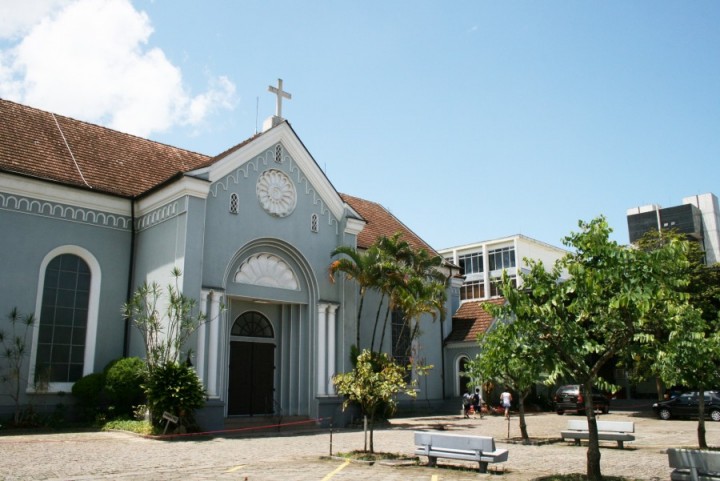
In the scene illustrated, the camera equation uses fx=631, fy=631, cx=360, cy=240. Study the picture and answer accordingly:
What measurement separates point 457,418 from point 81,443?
16.8 m

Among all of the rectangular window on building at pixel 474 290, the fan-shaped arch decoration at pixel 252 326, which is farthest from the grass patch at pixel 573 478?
the rectangular window on building at pixel 474 290

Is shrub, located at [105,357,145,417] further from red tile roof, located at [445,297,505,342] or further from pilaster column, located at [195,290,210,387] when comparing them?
red tile roof, located at [445,297,505,342]

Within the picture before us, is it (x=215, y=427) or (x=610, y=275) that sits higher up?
(x=610, y=275)

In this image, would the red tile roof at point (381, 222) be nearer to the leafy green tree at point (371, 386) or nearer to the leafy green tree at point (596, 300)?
the leafy green tree at point (371, 386)

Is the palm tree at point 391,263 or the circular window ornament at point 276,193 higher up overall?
the circular window ornament at point 276,193

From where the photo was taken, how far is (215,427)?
64.2 ft

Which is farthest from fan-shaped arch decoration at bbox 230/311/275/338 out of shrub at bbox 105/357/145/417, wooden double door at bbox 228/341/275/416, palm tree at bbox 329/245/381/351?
shrub at bbox 105/357/145/417

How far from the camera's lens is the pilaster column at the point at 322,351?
75.4 feet

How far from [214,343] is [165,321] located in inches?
67.3

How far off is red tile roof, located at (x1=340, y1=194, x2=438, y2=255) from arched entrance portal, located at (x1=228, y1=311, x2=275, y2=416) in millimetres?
9027

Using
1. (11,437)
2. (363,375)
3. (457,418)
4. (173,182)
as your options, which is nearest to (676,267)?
(363,375)

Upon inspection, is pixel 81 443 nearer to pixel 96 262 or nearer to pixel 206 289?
pixel 206 289

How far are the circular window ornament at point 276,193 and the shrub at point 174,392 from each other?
6.88 metres

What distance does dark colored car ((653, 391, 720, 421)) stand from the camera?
2745 centimetres
